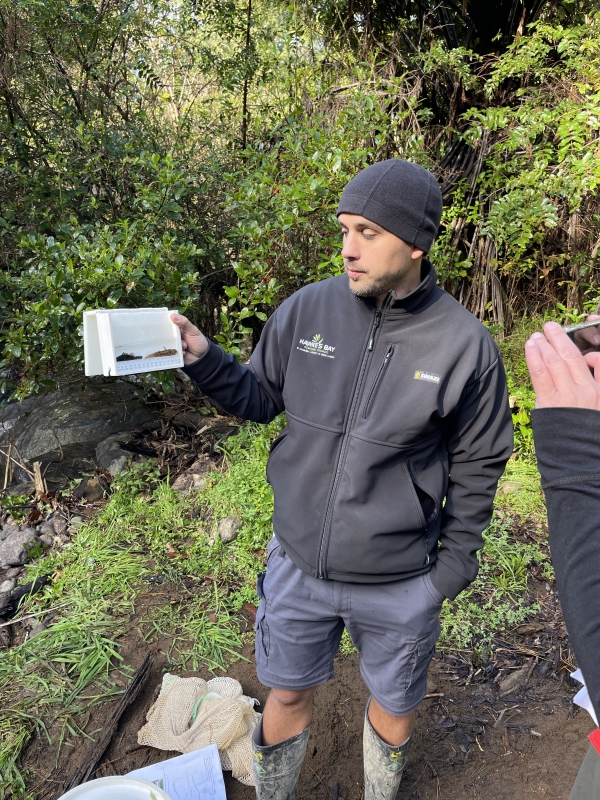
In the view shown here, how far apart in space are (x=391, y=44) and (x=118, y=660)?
5.21m

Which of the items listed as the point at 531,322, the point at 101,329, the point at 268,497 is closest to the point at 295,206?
the point at 268,497

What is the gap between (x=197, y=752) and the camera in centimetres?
242

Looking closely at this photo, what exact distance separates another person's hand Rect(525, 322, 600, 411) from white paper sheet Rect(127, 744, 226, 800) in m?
2.17

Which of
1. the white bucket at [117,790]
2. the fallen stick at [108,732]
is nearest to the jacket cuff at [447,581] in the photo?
the white bucket at [117,790]

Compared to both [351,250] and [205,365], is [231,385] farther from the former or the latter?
[351,250]

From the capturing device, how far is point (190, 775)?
234cm

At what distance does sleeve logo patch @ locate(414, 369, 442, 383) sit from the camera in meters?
1.73

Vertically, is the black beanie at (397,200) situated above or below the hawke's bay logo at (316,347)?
above

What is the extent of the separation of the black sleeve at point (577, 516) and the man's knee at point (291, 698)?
124 centimetres

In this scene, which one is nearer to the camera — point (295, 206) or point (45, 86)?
point (295, 206)

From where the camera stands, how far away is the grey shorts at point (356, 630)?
1830 mm

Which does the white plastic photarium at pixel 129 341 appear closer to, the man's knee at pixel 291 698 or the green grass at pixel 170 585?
the man's knee at pixel 291 698

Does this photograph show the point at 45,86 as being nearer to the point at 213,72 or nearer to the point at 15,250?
the point at 15,250

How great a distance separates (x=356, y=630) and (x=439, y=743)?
1192mm
